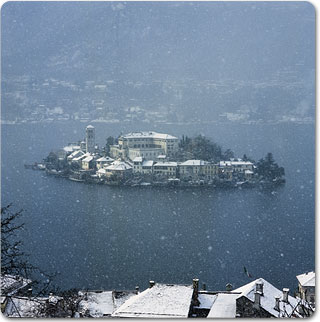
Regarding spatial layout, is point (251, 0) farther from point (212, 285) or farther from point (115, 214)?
point (115, 214)

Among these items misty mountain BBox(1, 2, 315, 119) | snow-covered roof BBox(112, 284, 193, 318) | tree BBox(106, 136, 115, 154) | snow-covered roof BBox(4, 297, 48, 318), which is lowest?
snow-covered roof BBox(112, 284, 193, 318)

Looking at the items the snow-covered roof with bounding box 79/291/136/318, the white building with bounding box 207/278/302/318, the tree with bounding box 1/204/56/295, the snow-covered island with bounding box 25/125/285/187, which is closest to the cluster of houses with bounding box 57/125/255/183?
the snow-covered island with bounding box 25/125/285/187

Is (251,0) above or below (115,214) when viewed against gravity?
above

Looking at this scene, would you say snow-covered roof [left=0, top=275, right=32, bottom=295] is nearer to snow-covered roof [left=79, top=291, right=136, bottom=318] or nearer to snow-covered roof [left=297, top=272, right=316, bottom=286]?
snow-covered roof [left=79, top=291, right=136, bottom=318]

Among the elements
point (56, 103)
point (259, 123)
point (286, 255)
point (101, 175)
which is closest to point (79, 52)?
point (56, 103)

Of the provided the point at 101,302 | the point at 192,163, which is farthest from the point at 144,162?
the point at 101,302

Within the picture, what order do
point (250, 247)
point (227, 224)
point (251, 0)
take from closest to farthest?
point (251, 0)
point (250, 247)
point (227, 224)

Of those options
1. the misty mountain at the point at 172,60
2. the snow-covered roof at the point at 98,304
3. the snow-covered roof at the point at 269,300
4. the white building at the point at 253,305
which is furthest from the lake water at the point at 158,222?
the white building at the point at 253,305
